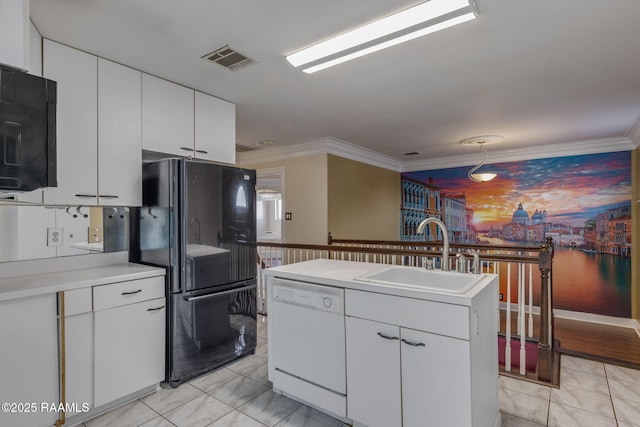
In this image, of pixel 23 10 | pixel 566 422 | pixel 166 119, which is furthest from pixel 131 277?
pixel 566 422

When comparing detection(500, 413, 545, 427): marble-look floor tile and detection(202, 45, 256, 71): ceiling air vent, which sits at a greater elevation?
detection(202, 45, 256, 71): ceiling air vent

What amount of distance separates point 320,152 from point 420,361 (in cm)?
351

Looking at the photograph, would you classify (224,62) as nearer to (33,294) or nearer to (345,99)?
(345,99)

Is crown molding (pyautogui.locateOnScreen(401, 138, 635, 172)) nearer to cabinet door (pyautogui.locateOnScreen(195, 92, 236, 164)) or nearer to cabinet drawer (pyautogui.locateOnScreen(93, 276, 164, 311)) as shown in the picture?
cabinet door (pyautogui.locateOnScreen(195, 92, 236, 164))

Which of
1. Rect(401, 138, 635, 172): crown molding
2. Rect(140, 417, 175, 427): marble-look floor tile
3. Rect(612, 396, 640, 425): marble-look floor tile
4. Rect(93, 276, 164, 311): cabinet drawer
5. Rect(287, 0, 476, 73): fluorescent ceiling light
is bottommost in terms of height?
Rect(612, 396, 640, 425): marble-look floor tile

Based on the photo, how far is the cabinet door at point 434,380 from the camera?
1516 mm

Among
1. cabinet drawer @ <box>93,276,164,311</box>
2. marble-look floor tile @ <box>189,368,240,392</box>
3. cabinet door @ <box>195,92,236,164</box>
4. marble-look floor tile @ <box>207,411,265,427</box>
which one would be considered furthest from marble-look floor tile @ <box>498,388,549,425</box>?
cabinet door @ <box>195,92,236,164</box>

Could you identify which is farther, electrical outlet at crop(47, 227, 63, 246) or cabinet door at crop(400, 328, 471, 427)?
electrical outlet at crop(47, 227, 63, 246)

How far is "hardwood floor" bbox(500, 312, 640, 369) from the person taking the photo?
3.36 meters

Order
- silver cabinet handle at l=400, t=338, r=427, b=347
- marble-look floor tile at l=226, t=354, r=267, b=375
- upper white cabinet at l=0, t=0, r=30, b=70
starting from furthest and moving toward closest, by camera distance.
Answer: marble-look floor tile at l=226, t=354, r=267, b=375 < silver cabinet handle at l=400, t=338, r=427, b=347 < upper white cabinet at l=0, t=0, r=30, b=70

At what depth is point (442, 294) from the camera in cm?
157

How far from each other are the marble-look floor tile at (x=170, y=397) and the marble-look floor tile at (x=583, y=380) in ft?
9.09

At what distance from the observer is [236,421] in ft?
6.66

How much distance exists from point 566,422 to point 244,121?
12.5ft
